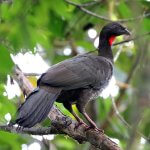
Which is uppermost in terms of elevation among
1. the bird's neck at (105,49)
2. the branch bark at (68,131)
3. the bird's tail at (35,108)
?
the bird's neck at (105,49)

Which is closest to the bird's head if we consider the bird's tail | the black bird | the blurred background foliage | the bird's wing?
the black bird

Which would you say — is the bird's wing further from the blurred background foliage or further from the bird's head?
the bird's head

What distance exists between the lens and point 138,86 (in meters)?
1.55

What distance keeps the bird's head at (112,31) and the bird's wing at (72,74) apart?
660 millimetres

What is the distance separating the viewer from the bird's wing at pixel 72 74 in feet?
13.7

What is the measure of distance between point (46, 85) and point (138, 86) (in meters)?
2.59

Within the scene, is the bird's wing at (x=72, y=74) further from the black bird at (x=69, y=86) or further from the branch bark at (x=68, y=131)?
the branch bark at (x=68, y=131)

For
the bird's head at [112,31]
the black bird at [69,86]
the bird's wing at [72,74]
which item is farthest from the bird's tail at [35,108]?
the bird's head at [112,31]

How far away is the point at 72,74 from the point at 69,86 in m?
0.20

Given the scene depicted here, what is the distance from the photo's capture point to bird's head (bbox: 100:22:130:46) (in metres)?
5.36

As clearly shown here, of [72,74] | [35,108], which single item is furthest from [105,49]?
[35,108]

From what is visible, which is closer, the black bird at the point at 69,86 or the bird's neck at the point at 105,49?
the black bird at the point at 69,86

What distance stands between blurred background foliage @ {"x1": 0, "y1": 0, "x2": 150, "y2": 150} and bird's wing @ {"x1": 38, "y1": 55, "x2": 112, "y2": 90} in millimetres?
296

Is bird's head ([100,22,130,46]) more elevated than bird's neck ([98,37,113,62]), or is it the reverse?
bird's head ([100,22,130,46])
